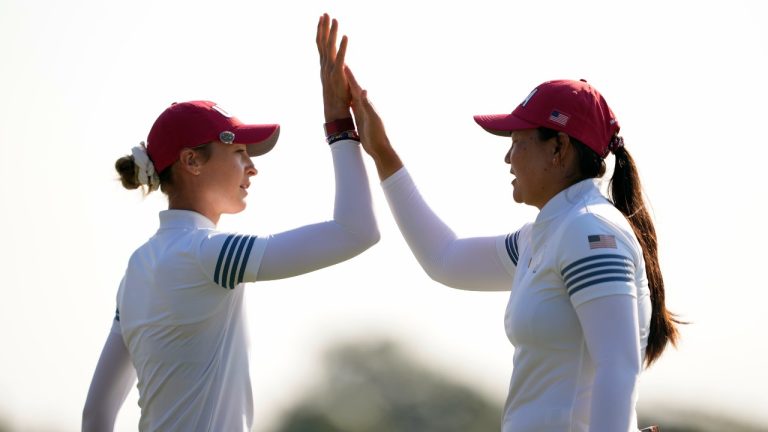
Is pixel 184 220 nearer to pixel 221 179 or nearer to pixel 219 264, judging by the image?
pixel 221 179

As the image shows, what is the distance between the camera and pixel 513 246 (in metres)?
4.72

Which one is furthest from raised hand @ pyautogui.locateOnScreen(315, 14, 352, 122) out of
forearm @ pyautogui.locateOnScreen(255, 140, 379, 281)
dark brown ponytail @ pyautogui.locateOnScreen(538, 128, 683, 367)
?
dark brown ponytail @ pyautogui.locateOnScreen(538, 128, 683, 367)

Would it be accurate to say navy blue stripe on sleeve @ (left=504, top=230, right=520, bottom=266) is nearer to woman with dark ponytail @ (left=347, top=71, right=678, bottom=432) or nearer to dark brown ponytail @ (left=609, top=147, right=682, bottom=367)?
woman with dark ponytail @ (left=347, top=71, right=678, bottom=432)

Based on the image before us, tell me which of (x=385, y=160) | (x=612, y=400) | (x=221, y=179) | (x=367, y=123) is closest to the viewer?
(x=612, y=400)

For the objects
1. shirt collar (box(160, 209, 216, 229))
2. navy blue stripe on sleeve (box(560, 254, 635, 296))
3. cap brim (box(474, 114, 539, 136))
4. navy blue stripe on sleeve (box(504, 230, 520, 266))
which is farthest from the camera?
navy blue stripe on sleeve (box(504, 230, 520, 266))

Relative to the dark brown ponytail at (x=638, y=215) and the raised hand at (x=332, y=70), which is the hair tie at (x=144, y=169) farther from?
the dark brown ponytail at (x=638, y=215)

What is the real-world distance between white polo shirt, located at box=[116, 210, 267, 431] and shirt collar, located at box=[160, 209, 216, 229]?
2.0 inches

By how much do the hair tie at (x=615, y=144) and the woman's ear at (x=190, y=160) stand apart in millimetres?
1623

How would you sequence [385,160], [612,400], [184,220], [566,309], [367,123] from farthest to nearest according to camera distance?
[385,160]
[367,123]
[184,220]
[566,309]
[612,400]

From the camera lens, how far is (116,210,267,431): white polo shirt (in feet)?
13.6

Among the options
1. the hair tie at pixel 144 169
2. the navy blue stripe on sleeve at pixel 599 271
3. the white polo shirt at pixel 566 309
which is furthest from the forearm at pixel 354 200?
the navy blue stripe on sleeve at pixel 599 271

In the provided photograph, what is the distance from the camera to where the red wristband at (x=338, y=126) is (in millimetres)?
4672

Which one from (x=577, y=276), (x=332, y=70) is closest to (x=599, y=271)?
(x=577, y=276)

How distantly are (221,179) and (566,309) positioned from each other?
154 centimetres
